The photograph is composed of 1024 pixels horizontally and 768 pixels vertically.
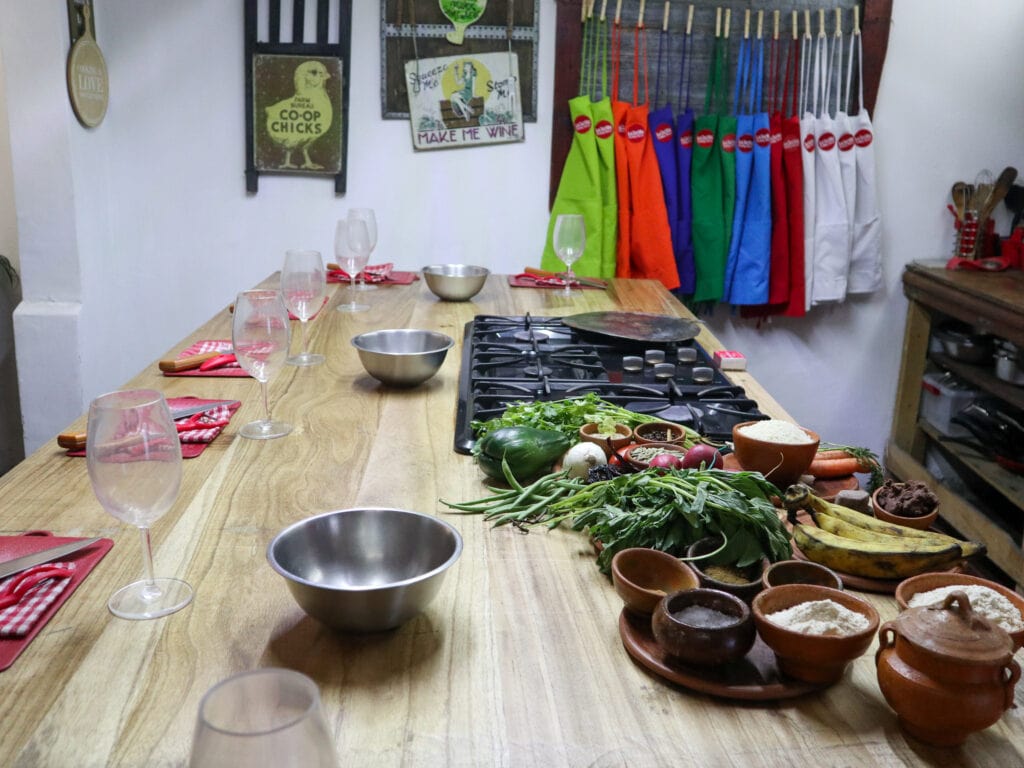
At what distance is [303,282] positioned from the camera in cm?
190

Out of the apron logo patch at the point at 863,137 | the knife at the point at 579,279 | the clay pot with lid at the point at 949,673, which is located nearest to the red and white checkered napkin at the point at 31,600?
the clay pot with lid at the point at 949,673

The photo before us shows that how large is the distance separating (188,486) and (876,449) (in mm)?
3645

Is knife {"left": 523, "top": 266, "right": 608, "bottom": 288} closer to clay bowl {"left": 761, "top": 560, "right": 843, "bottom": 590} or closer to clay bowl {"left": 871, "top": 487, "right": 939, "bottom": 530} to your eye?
clay bowl {"left": 871, "top": 487, "right": 939, "bottom": 530}

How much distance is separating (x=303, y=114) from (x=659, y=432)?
9.05ft

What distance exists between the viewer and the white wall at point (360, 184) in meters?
3.62

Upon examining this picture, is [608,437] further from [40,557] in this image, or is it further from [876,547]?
[40,557]

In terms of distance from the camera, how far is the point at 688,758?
Result: 0.77 meters

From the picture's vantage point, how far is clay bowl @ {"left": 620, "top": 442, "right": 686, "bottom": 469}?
1.27 meters

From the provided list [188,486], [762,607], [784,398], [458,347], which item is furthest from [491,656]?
[784,398]

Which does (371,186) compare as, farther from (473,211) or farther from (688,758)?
(688,758)

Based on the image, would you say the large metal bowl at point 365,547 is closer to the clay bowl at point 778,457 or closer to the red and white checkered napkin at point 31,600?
the red and white checkered napkin at point 31,600

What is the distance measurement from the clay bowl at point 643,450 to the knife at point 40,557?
68cm

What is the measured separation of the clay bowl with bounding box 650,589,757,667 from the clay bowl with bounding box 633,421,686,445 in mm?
464

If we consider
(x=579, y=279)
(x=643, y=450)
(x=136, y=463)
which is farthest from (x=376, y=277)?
(x=136, y=463)
